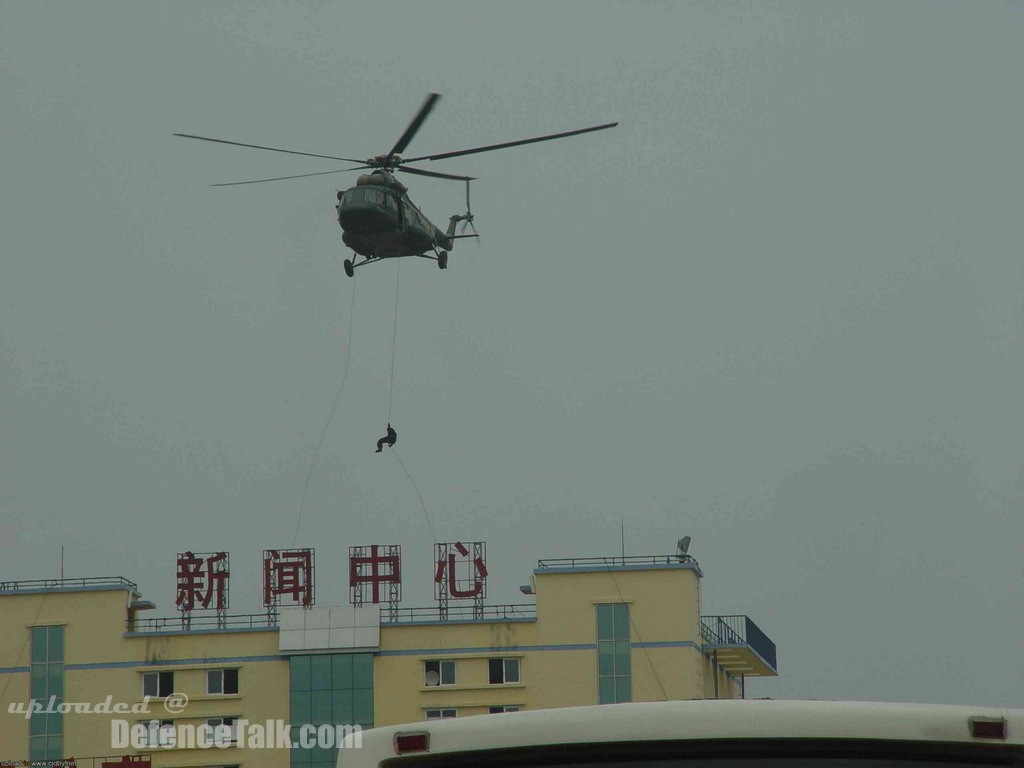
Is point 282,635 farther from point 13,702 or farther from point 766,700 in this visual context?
point 766,700

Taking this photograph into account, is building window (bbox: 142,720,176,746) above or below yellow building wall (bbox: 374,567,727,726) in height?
below

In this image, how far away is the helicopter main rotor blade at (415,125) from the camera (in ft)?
119

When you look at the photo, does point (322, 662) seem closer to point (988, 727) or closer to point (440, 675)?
point (440, 675)

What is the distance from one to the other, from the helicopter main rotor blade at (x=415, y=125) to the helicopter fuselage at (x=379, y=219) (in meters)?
0.73

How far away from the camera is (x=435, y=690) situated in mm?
67938

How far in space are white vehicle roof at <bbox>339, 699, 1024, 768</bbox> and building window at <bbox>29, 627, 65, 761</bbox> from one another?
213 feet

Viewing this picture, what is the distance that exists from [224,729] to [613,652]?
46.6 feet

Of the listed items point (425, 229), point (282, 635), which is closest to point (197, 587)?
point (282, 635)

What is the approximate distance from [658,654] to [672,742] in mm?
64344

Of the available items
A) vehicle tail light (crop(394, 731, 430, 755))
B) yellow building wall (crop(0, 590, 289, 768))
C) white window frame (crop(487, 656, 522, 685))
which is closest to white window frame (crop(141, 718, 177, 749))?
yellow building wall (crop(0, 590, 289, 768))

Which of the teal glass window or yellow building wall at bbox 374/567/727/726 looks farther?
yellow building wall at bbox 374/567/727/726

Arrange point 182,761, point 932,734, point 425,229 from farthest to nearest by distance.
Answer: point 182,761, point 425,229, point 932,734

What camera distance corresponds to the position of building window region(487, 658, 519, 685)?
68312mm

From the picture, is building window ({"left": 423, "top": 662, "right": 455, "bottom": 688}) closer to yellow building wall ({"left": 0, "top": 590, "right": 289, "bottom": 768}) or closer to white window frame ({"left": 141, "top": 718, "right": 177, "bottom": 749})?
yellow building wall ({"left": 0, "top": 590, "right": 289, "bottom": 768})
